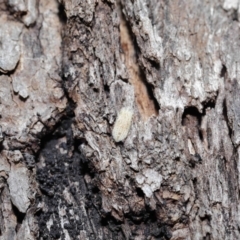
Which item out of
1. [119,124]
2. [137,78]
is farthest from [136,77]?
[119,124]

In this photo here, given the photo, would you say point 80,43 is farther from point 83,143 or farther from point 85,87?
point 83,143

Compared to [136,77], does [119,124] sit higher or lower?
lower

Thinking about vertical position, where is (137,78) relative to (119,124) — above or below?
above

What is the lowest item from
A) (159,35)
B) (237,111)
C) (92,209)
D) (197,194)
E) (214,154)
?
(92,209)

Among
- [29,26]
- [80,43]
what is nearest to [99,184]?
[80,43]

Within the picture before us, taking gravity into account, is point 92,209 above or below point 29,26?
below

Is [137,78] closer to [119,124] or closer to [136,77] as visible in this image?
[136,77]

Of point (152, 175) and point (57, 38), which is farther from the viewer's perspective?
point (57, 38)
